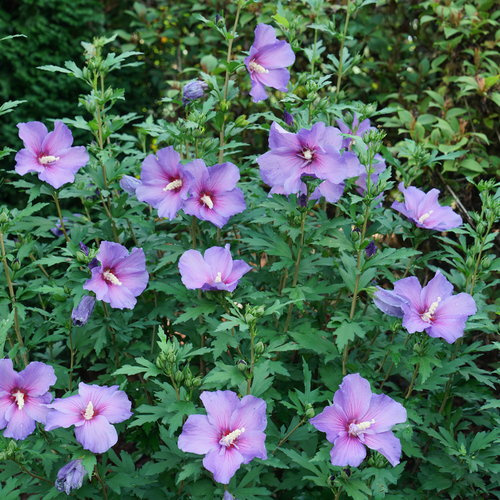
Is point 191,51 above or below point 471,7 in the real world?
below

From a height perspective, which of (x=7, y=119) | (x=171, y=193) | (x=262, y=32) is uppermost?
(x=262, y=32)

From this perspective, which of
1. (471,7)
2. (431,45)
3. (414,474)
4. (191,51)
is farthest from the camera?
(191,51)

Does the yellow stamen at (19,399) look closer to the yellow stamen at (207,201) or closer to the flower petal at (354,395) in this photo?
the yellow stamen at (207,201)

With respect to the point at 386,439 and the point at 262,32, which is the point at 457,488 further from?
the point at 262,32

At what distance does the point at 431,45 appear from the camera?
411cm

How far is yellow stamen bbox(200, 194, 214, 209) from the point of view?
7.07 ft

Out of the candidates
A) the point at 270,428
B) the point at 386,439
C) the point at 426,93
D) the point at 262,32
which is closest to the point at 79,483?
the point at 270,428

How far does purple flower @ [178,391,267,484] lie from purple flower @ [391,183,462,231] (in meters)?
0.90

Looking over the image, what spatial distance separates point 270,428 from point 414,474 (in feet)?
2.90

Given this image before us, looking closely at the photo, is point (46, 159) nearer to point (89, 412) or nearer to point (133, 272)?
point (133, 272)

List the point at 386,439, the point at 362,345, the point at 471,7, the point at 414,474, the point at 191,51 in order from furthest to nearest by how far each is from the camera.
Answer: the point at 191,51 < the point at 471,7 < the point at 414,474 < the point at 362,345 < the point at 386,439

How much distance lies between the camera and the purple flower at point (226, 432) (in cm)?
169

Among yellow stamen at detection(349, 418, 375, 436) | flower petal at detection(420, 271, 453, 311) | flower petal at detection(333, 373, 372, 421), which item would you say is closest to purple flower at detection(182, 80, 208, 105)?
flower petal at detection(420, 271, 453, 311)

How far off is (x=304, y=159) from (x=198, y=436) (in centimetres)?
90
